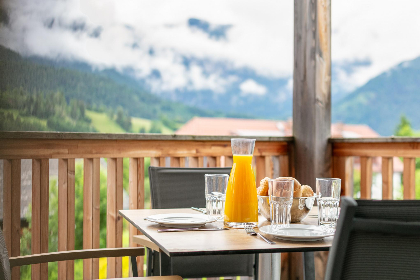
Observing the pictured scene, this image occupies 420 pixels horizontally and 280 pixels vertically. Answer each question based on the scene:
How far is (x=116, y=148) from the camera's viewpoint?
8.40ft

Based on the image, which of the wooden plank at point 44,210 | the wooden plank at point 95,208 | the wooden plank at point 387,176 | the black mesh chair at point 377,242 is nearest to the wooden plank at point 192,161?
the wooden plank at point 95,208

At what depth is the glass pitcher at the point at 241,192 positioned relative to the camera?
4.61 feet

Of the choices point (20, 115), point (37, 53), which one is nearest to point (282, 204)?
point (20, 115)

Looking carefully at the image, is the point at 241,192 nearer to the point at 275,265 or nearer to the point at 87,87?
the point at 275,265

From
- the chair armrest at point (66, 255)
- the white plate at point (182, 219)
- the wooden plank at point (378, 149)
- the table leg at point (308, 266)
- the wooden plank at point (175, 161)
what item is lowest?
the table leg at point (308, 266)

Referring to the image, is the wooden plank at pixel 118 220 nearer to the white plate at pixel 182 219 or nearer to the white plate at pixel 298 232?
the white plate at pixel 182 219

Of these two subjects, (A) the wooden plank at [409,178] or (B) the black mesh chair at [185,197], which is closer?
(B) the black mesh chair at [185,197]

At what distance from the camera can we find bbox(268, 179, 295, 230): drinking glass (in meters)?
→ 1.31

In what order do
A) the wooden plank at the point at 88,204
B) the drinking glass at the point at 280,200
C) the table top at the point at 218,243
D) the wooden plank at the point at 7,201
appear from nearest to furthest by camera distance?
the table top at the point at 218,243 → the drinking glass at the point at 280,200 → the wooden plank at the point at 7,201 → the wooden plank at the point at 88,204

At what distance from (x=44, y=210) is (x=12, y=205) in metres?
0.16

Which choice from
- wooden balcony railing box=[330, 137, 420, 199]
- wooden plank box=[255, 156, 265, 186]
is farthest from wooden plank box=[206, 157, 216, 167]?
wooden balcony railing box=[330, 137, 420, 199]

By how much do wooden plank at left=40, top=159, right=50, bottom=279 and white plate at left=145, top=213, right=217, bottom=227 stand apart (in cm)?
106

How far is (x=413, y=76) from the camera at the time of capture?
528 inches

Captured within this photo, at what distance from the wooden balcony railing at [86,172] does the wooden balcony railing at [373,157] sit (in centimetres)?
76
